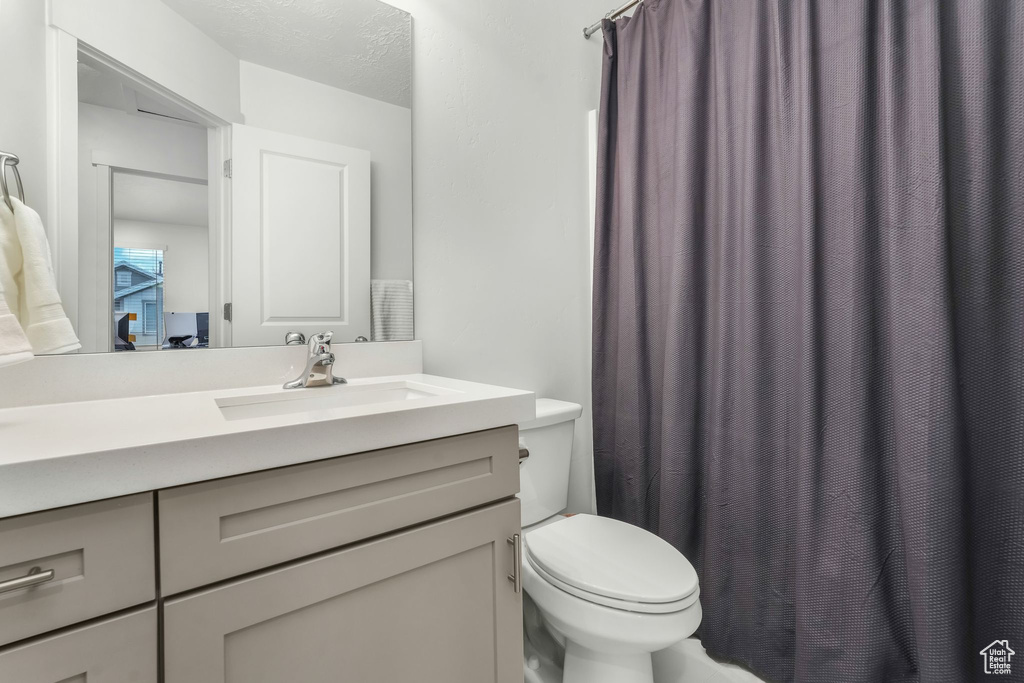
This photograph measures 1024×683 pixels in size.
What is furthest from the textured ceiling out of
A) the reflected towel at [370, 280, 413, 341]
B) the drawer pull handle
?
the drawer pull handle

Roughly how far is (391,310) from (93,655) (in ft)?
3.02

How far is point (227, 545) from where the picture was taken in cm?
60

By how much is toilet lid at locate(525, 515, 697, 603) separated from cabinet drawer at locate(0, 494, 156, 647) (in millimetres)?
800

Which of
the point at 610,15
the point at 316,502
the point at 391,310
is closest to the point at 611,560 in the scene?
the point at 316,502

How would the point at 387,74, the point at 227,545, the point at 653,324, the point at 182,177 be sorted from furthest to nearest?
the point at 653,324 → the point at 387,74 → the point at 182,177 → the point at 227,545

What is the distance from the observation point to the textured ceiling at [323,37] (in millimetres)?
1100

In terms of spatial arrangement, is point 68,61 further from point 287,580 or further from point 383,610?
point 383,610

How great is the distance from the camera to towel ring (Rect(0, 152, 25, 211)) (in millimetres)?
815

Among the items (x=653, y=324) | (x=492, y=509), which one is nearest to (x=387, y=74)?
(x=653, y=324)

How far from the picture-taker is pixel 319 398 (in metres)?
1.06

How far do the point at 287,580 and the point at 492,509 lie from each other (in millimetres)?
346

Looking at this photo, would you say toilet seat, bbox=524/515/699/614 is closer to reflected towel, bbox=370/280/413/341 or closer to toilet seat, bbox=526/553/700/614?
toilet seat, bbox=526/553/700/614

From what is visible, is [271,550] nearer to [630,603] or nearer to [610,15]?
[630,603]

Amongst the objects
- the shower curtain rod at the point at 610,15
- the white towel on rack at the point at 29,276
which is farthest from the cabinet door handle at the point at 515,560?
the shower curtain rod at the point at 610,15
